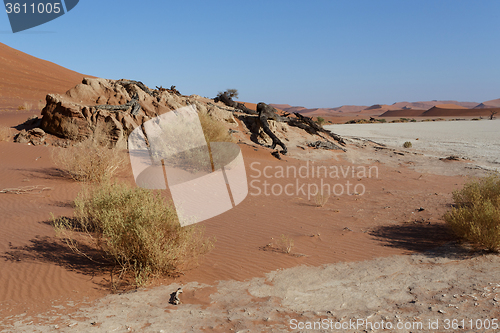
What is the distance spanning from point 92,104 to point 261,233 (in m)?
9.98

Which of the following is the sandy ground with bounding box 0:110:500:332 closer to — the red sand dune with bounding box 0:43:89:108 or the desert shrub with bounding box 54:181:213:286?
the desert shrub with bounding box 54:181:213:286

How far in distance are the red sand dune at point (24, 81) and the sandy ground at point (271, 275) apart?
22.5 meters

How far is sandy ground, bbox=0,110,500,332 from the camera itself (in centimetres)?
323

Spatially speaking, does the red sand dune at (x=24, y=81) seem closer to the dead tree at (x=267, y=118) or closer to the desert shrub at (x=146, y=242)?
the dead tree at (x=267, y=118)

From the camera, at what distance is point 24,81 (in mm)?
33375

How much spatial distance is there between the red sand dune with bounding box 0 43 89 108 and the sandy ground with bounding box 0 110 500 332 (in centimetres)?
2252

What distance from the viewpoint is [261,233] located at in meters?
5.95

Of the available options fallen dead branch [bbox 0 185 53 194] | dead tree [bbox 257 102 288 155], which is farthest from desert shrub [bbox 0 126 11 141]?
dead tree [bbox 257 102 288 155]

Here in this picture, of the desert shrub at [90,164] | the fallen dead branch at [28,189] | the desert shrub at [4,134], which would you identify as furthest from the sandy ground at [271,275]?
the desert shrub at [4,134]

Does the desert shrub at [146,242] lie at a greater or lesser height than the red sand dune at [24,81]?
lesser

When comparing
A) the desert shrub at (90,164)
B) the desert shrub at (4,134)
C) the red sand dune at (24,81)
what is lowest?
the desert shrub at (90,164)
